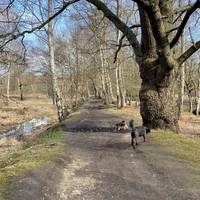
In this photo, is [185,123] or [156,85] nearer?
[156,85]

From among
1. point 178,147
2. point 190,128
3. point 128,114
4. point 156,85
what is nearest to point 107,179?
point 178,147

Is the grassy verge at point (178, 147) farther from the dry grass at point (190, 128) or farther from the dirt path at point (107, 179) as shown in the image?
the dry grass at point (190, 128)

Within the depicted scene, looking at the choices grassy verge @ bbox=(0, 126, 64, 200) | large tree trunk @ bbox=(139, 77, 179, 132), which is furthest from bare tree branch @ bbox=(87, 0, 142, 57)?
grassy verge @ bbox=(0, 126, 64, 200)

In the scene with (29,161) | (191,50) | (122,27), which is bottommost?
(29,161)

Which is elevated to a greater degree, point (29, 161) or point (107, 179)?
point (29, 161)

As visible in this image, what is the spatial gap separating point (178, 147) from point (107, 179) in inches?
201

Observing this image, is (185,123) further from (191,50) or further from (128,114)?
(191,50)

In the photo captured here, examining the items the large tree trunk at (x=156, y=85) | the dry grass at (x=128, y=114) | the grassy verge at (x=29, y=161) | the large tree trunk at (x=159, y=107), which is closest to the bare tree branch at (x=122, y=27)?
the large tree trunk at (x=156, y=85)

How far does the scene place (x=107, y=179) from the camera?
1008 centimetres

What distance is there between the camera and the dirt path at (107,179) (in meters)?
8.77

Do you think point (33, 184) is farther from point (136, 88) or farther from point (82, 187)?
point (136, 88)

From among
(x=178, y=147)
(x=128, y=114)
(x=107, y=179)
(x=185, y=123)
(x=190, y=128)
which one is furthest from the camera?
(x=128, y=114)

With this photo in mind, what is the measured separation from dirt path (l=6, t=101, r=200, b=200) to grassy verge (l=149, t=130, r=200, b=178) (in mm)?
446

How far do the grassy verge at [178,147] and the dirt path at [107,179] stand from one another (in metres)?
0.45
